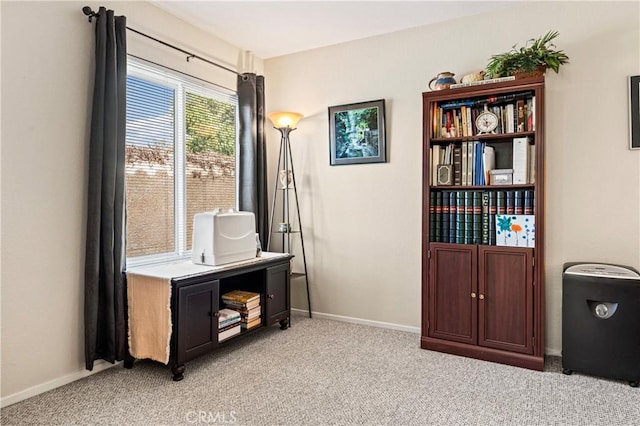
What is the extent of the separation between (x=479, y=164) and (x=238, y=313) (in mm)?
2193

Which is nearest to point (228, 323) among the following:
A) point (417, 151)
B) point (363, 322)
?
point (363, 322)

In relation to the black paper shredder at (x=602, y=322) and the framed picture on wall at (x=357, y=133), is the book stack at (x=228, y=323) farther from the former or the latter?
the black paper shredder at (x=602, y=322)

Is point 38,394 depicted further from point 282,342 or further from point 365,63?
point 365,63

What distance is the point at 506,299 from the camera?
2910 mm

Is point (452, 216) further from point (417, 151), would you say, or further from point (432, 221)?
point (417, 151)

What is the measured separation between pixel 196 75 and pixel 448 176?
233cm

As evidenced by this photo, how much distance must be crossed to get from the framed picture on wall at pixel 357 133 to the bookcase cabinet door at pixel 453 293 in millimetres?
1094

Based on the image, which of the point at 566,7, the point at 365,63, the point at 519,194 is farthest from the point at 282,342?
the point at 566,7

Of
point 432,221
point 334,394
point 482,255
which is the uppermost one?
point 432,221

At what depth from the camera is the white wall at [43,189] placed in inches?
91.0

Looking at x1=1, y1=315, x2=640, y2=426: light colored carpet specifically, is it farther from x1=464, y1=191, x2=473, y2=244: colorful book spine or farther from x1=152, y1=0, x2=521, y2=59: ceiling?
x1=152, y1=0, x2=521, y2=59: ceiling

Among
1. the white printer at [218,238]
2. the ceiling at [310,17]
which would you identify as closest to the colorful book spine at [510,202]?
the ceiling at [310,17]

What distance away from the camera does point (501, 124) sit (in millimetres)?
3002

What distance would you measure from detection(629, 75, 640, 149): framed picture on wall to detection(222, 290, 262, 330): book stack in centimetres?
301
